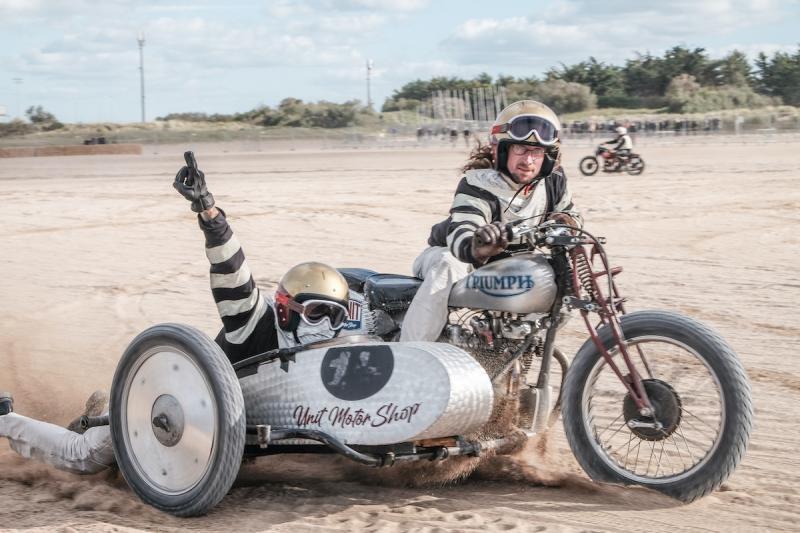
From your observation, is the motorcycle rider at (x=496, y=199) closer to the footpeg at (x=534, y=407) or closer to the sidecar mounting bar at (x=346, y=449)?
the footpeg at (x=534, y=407)

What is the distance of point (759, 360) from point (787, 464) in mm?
2582

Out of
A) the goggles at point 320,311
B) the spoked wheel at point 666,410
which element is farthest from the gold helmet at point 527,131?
the goggles at point 320,311

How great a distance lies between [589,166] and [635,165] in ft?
4.27

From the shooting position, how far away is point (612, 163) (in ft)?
92.0

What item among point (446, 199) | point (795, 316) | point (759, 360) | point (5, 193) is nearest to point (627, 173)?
point (446, 199)

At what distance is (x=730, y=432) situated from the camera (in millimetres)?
4566

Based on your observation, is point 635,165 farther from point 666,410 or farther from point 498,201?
point 666,410

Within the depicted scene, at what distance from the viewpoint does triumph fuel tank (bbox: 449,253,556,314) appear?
492cm

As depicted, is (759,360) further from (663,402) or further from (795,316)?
(663,402)

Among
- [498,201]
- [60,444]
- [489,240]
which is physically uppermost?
[498,201]

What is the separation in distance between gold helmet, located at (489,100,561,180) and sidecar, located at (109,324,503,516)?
1.26 m

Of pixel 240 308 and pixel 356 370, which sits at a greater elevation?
pixel 240 308

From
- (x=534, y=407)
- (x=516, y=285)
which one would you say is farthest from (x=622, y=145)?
(x=516, y=285)

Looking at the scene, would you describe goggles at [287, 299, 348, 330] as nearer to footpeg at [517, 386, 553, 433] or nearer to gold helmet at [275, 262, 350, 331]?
gold helmet at [275, 262, 350, 331]
